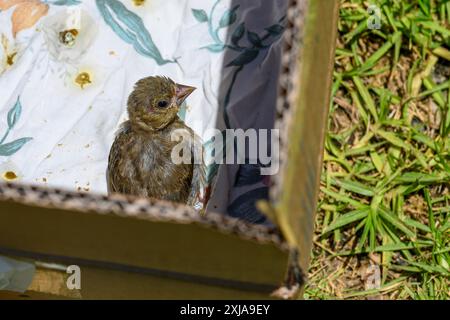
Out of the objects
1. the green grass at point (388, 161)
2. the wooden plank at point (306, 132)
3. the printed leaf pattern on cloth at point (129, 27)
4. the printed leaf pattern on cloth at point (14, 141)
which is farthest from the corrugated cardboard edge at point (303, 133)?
the printed leaf pattern on cloth at point (14, 141)

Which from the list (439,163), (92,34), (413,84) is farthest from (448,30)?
(92,34)

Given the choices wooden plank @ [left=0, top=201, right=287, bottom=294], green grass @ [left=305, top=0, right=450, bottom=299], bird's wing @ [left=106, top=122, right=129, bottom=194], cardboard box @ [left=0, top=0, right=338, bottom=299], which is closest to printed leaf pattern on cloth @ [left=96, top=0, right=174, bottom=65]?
bird's wing @ [left=106, top=122, right=129, bottom=194]

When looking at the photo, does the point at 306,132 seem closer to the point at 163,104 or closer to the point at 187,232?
the point at 187,232

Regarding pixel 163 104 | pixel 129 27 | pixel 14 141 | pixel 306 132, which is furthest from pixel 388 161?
pixel 14 141

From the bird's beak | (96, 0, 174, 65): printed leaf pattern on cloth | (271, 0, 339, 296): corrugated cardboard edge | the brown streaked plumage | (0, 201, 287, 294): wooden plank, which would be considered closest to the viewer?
(271, 0, 339, 296): corrugated cardboard edge

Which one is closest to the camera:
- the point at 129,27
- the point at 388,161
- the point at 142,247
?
the point at 142,247

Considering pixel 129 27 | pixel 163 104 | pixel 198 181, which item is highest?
pixel 129 27

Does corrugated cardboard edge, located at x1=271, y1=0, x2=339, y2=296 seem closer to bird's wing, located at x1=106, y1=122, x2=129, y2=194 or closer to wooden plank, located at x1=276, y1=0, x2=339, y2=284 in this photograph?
wooden plank, located at x1=276, y1=0, x2=339, y2=284
